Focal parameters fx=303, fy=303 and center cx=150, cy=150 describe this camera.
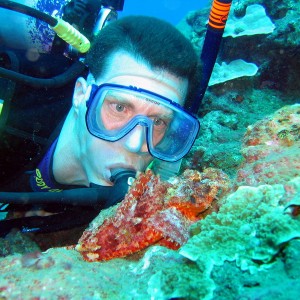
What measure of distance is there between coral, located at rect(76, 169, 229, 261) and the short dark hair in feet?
4.76

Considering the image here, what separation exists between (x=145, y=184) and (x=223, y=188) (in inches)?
17.4

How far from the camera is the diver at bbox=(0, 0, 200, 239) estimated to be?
262cm

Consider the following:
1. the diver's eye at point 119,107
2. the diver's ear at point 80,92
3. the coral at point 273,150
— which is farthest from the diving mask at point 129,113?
the coral at point 273,150

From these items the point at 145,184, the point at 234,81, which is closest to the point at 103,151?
the point at 145,184

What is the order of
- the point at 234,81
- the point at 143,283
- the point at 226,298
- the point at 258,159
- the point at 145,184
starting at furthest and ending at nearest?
the point at 234,81 < the point at 258,159 < the point at 145,184 < the point at 143,283 < the point at 226,298

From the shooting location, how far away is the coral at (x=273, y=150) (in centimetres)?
155

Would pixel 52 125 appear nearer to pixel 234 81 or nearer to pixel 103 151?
pixel 103 151

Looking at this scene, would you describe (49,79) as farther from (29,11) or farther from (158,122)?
(158,122)

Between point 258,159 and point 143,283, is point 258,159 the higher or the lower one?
the higher one

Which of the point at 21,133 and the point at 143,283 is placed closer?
the point at 143,283

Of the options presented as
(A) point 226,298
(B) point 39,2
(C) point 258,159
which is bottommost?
(A) point 226,298

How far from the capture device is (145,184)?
1634 mm

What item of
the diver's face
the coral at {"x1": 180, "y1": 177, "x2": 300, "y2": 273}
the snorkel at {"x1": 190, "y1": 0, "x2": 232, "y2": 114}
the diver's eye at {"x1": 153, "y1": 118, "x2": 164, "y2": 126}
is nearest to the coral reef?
the coral at {"x1": 180, "y1": 177, "x2": 300, "y2": 273}

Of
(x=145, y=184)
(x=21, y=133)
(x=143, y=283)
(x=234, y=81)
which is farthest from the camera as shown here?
(x=234, y=81)
